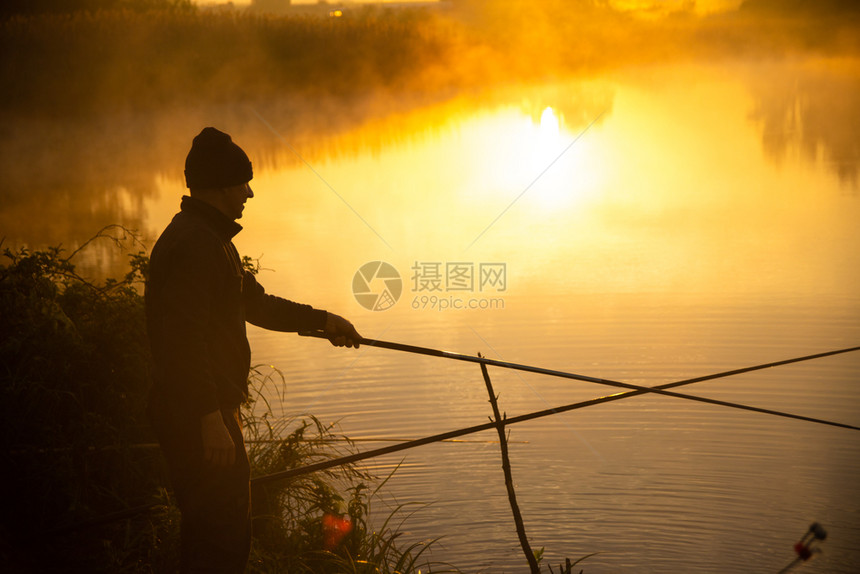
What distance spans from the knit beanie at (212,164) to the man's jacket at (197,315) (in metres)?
0.07

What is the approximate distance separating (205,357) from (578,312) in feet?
21.6

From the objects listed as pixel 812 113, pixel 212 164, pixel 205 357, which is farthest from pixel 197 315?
pixel 812 113

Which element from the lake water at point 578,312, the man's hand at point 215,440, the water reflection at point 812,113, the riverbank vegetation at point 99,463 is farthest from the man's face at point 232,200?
the water reflection at point 812,113

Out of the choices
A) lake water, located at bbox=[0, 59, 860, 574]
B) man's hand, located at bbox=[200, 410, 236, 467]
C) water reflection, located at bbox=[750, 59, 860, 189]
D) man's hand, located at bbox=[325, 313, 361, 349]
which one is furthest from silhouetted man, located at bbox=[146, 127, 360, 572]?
water reflection, located at bbox=[750, 59, 860, 189]

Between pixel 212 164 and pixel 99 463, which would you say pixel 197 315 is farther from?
pixel 99 463

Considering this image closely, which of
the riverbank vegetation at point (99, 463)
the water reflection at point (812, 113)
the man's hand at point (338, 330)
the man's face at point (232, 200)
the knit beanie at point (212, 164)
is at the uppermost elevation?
the water reflection at point (812, 113)

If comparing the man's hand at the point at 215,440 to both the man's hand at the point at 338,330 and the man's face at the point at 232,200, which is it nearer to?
the man's face at the point at 232,200

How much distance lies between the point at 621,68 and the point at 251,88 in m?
22.9

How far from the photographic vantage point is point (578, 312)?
30.3 feet

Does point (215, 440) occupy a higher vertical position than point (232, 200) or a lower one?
lower

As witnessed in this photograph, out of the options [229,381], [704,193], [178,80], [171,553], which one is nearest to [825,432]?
[171,553]

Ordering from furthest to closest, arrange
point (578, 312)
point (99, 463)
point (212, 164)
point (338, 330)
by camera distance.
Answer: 1. point (578, 312)
2. point (99, 463)
3. point (338, 330)
4. point (212, 164)

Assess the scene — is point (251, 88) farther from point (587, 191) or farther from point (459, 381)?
point (459, 381)

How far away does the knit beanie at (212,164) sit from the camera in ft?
10.4
